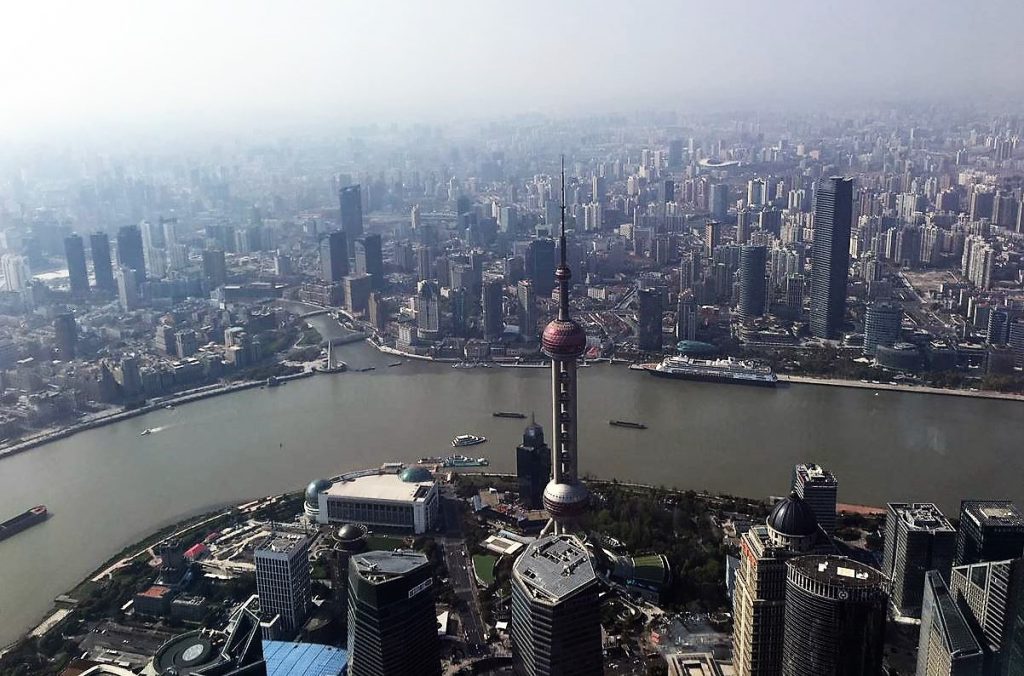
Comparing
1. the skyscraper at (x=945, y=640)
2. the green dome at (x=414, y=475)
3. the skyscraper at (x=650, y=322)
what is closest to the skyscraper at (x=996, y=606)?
the skyscraper at (x=945, y=640)

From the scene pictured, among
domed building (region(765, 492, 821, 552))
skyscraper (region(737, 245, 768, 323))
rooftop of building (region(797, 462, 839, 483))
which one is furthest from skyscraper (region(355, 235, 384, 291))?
domed building (region(765, 492, 821, 552))

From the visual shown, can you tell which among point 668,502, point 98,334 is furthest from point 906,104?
point 98,334

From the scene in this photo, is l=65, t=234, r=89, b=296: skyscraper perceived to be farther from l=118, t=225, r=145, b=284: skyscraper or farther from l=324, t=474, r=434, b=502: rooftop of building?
l=324, t=474, r=434, b=502: rooftop of building

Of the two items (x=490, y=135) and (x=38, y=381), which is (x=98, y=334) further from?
(x=490, y=135)

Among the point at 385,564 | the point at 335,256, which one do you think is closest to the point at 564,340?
the point at 385,564

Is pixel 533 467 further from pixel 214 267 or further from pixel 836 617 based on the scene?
pixel 214 267
